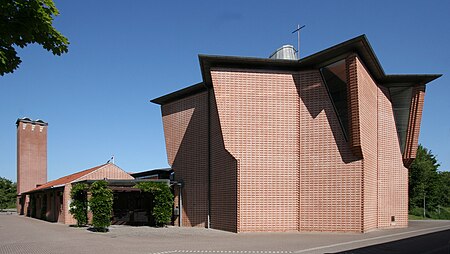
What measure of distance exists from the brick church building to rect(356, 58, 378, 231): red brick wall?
2.0 inches

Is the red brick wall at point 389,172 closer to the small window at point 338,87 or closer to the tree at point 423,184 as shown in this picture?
the small window at point 338,87

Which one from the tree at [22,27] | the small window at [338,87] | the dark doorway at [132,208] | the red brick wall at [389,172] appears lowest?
the dark doorway at [132,208]

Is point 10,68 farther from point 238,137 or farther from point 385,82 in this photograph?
point 385,82

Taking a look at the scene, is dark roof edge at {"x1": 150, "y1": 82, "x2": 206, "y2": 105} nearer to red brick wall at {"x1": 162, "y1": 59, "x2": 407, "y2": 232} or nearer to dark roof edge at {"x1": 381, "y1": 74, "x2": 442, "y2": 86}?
red brick wall at {"x1": 162, "y1": 59, "x2": 407, "y2": 232}

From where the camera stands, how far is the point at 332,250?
14250mm

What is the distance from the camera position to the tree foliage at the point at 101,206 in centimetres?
2255

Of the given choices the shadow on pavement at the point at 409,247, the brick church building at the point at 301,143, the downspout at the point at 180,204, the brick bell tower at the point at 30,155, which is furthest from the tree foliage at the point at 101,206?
the brick bell tower at the point at 30,155

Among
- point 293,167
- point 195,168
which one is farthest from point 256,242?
point 195,168

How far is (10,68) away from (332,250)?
11.6m

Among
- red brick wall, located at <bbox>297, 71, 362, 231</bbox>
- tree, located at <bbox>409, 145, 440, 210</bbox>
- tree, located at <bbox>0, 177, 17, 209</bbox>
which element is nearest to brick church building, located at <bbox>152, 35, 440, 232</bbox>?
red brick wall, located at <bbox>297, 71, 362, 231</bbox>

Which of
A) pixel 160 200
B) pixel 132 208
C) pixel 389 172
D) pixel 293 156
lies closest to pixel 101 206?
pixel 160 200

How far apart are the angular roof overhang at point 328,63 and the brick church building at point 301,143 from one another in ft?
0.17

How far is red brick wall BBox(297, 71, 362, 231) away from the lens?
68.0 feet

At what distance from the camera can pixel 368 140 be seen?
22000mm
